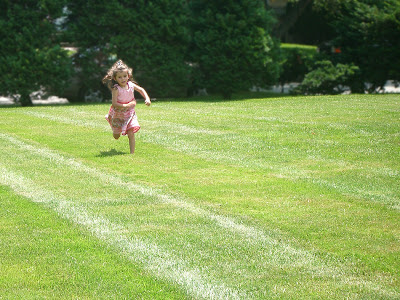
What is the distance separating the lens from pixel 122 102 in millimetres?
10180

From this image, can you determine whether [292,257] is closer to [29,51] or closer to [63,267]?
[63,267]

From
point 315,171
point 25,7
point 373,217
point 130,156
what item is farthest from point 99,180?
point 25,7

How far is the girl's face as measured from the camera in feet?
32.8

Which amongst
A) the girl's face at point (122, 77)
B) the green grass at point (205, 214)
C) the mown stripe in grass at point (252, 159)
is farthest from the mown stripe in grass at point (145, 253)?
the girl's face at point (122, 77)

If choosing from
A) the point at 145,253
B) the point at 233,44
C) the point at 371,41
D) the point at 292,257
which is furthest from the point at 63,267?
the point at 371,41

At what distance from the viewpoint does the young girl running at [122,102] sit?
1002cm

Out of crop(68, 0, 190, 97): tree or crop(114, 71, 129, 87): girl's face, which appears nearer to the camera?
crop(114, 71, 129, 87): girl's face

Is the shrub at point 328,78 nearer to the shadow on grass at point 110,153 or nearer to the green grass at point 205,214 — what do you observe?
the green grass at point 205,214

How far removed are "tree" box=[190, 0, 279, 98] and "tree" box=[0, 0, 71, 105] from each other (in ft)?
15.1

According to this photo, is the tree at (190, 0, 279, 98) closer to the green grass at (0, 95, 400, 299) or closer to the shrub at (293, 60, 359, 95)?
the shrub at (293, 60, 359, 95)

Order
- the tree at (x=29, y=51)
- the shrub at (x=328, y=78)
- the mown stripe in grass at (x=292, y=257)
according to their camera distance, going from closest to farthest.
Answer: the mown stripe in grass at (x=292, y=257) < the tree at (x=29, y=51) < the shrub at (x=328, y=78)

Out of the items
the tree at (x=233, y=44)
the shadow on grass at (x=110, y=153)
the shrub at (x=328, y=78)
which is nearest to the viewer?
the shadow on grass at (x=110, y=153)

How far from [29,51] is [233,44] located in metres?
6.53

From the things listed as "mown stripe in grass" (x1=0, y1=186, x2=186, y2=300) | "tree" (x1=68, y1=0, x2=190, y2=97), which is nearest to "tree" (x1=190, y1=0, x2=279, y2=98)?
"tree" (x1=68, y1=0, x2=190, y2=97)
